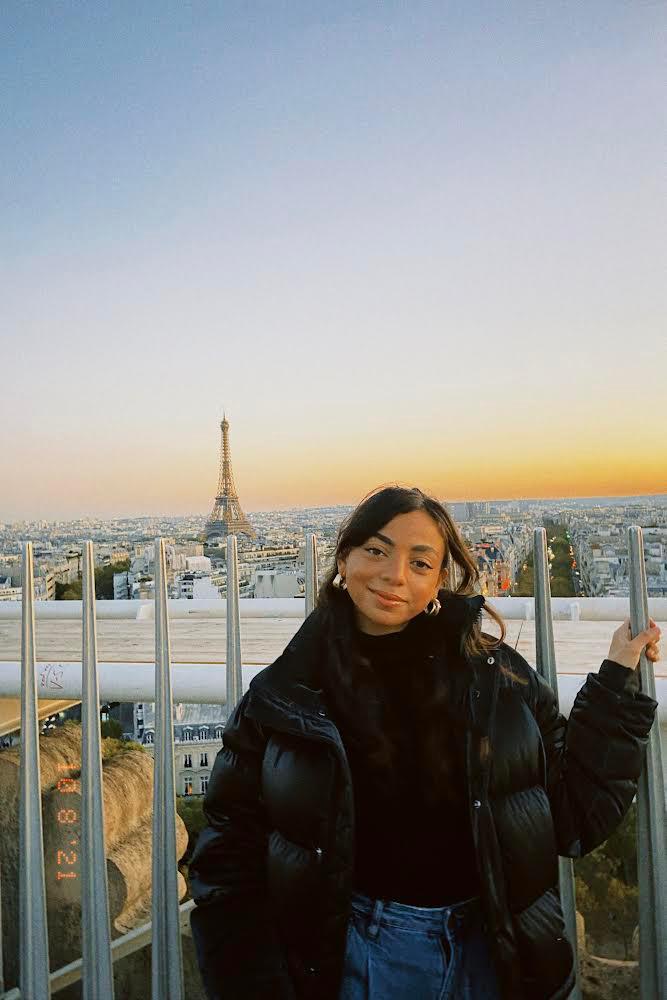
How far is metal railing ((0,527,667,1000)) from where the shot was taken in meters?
1.65

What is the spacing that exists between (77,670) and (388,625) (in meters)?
1.17

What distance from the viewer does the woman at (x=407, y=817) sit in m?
1.35

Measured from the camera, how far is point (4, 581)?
2.17 m

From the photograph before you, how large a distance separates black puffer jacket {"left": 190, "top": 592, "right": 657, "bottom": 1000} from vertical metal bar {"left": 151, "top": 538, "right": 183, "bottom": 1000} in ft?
1.34

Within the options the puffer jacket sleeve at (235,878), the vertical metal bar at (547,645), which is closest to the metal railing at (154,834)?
the vertical metal bar at (547,645)

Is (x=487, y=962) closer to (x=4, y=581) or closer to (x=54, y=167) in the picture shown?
(x=4, y=581)

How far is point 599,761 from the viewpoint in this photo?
141 centimetres

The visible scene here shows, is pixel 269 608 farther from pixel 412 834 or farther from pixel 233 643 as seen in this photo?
pixel 412 834

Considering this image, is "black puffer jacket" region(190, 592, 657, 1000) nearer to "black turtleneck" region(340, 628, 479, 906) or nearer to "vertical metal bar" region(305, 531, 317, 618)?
"black turtleneck" region(340, 628, 479, 906)

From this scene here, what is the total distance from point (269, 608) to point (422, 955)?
1.67m

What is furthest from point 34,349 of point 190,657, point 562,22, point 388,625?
point 388,625

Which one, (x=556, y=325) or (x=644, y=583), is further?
(x=556, y=325)

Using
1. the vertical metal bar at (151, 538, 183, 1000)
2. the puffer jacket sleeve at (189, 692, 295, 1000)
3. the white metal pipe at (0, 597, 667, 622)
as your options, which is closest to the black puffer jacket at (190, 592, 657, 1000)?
the puffer jacket sleeve at (189, 692, 295, 1000)

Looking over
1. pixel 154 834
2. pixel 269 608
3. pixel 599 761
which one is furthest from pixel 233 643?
pixel 269 608
